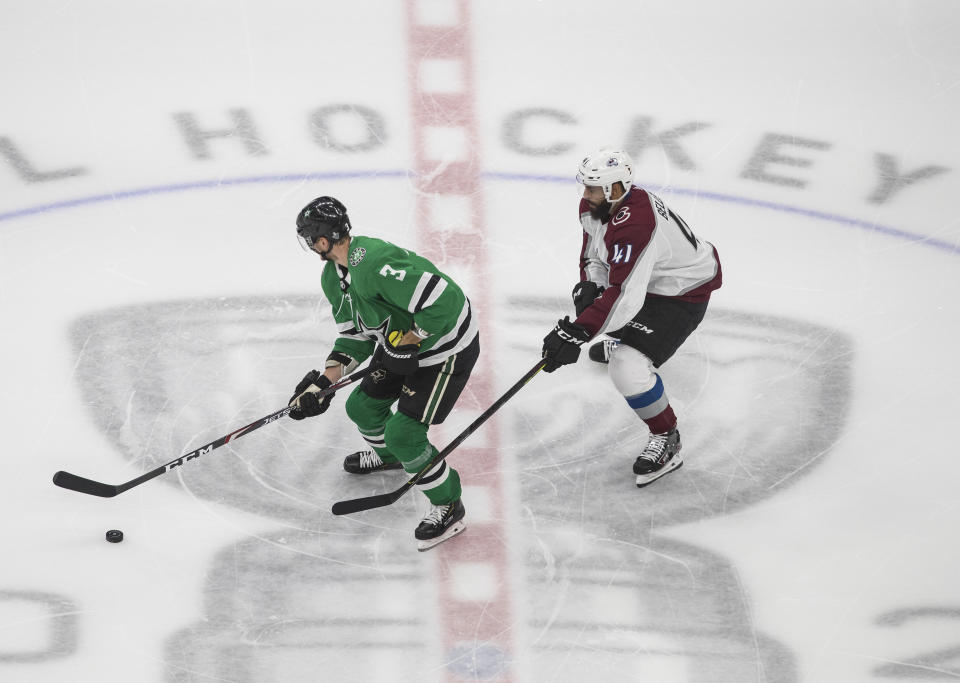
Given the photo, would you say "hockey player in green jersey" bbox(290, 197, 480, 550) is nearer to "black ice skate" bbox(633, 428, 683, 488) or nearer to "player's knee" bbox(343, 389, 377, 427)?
"player's knee" bbox(343, 389, 377, 427)

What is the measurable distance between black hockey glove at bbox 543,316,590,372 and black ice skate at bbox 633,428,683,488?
0.45 meters

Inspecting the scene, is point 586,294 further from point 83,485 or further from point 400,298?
point 83,485

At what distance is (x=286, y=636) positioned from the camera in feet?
11.1

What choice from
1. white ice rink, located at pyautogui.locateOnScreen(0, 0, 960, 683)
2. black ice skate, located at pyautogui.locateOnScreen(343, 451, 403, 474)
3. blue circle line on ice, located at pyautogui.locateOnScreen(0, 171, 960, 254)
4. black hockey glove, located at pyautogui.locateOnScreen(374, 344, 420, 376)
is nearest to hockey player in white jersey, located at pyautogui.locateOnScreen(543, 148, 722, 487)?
white ice rink, located at pyautogui.locateOnScreen(0, 0, 960, 683)

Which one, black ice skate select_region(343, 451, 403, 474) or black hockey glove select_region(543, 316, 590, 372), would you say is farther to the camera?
black ice skate select_region(343, 451, 403, 474)

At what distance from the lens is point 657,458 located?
3955mm

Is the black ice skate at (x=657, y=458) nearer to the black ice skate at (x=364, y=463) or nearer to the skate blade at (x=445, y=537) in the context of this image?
the skate blade at (x=445, y=537)

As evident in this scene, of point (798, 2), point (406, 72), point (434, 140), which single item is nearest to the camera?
point (434, 140)

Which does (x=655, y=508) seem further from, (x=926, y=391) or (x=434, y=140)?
(x=434, y=140)

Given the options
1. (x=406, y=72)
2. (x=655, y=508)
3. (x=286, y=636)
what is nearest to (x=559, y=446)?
(x=655, y=508)

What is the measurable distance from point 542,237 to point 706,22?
1.85 metres

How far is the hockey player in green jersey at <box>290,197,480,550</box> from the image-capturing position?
342cm

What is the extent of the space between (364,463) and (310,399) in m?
0.44

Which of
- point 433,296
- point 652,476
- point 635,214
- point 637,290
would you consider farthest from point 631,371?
point 433,296
